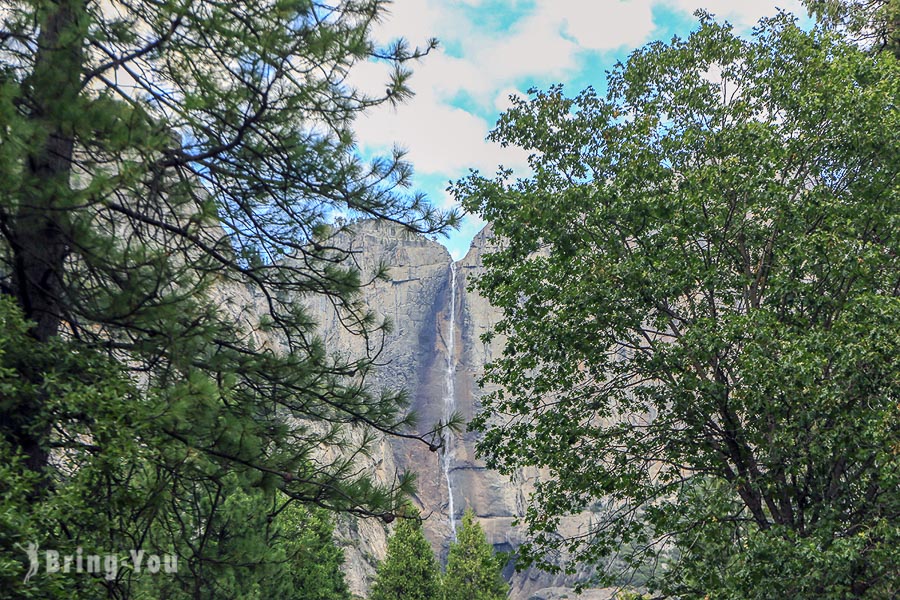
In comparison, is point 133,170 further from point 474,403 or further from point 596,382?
point 474,403

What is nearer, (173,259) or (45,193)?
(45,193)

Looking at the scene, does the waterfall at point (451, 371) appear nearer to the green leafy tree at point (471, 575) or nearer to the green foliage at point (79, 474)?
the green leafy tree at point (471, 575)

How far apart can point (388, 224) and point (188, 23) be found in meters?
2.63

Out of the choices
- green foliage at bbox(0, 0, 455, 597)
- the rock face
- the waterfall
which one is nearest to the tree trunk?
green foliage at bbox(0, 0, 455, 597)

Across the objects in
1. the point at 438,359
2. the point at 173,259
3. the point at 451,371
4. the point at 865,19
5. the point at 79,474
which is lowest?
the point at 79,474

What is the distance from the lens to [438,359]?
90750 mm

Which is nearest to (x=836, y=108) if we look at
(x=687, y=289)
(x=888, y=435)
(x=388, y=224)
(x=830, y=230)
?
(x=830, y=230)

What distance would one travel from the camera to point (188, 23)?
6.11 metres

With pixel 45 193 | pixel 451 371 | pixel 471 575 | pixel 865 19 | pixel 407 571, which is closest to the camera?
pixel 45 193

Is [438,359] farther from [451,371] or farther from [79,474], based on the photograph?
[79,474]

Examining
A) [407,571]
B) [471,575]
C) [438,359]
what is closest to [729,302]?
[407,571]

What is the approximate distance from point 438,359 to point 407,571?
213 ft

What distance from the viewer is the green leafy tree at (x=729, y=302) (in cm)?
830

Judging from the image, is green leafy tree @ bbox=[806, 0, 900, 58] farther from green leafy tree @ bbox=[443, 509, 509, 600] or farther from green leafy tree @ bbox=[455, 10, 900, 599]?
green leafy tree @ bbox=[443, 509, 509, 600]
